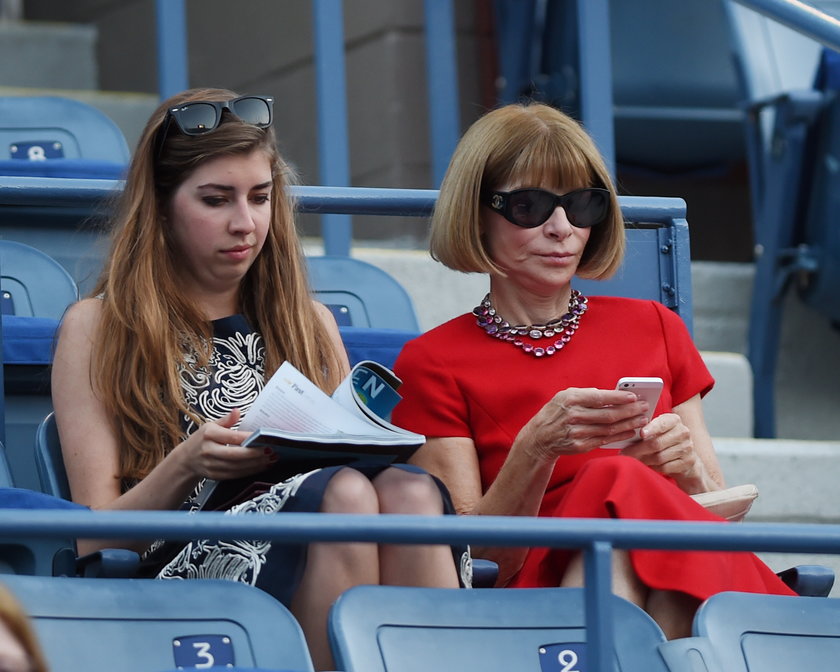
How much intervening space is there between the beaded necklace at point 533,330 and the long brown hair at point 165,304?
26 cm

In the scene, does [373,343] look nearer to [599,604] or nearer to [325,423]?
[325,423]

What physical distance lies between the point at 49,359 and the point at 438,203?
740 mm

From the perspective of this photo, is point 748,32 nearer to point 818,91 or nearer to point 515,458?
point 818,91

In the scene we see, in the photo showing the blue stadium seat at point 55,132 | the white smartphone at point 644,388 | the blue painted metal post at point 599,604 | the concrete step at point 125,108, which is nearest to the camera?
the blue painted metal post at point 599,604

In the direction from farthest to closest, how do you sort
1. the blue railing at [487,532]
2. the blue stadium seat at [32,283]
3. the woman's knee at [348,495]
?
the blue stadium seat at [32,283] → the woman's knee at [348,495] → the blue railing at [487,532]

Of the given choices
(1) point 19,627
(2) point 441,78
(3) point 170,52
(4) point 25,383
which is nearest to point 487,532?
(1) point 19,627

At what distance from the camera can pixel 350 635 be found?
6.68 feet

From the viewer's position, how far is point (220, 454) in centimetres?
223

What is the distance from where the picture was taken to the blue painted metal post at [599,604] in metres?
1.87

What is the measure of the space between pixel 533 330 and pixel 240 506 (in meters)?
0.68

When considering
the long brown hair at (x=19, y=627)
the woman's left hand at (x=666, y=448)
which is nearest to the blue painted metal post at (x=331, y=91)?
the woman's left hand at (x=666, y=448)

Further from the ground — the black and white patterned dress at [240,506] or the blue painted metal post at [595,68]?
the blue painted metal post at [595,68]

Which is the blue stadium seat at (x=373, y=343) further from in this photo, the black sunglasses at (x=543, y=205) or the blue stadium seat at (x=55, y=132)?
the blue stadium seat at (x=55, y=132)

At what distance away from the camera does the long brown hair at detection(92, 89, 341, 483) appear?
2.53 meters
